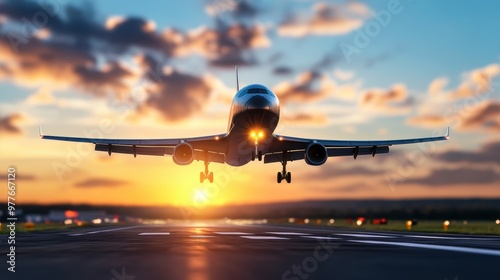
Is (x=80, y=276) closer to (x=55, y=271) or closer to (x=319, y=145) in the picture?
(x=55, y=271)

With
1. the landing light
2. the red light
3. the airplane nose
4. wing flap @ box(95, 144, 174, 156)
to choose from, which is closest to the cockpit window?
the airplane nose

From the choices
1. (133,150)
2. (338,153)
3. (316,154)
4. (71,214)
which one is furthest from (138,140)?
(71,214)

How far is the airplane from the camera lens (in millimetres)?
38938

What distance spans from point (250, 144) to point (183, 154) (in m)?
5.38

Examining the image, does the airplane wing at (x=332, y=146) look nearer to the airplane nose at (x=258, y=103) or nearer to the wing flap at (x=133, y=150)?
the airplane nose at (x=258, y=103)

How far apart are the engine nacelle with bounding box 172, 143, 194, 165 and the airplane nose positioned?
655 centimetres

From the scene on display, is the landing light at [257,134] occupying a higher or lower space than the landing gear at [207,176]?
higher

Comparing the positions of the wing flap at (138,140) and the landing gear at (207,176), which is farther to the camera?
the landing gear at (207,176)

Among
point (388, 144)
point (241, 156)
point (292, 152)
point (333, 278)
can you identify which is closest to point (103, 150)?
point (241, 156)

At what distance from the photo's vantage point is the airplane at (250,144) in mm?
38938

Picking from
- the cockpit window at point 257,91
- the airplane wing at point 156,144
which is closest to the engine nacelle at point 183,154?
the airplane wing at point 156,144

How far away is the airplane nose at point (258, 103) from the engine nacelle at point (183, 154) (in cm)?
655

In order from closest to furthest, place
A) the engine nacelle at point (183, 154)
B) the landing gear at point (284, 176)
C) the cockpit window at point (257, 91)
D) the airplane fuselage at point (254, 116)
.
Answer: the airplane fuselage at point (254, 116), the cockpit window at point (257, 91), the engine nacelle at point (183, 154), the landing gear at point (284, 176)

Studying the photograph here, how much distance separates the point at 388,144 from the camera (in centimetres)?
4766
